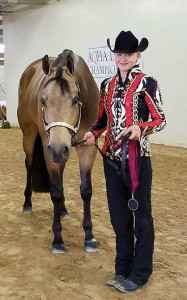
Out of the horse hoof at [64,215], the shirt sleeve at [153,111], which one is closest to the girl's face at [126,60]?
the shirt sleeve at [153,111]

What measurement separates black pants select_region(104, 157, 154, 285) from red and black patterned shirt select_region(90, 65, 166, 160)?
0.15m

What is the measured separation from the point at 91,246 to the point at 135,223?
2.86 feet

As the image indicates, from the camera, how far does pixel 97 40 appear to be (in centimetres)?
1041

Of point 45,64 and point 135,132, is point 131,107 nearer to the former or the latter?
point 135,132

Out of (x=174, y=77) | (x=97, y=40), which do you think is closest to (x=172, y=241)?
(x=174, y=77)

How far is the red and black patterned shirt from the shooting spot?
2361mm

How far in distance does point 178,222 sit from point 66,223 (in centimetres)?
112

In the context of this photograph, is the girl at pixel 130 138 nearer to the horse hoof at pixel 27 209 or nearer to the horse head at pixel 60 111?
the horse head at pixel 60 111

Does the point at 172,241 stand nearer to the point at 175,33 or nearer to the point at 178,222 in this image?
the point at 178,222

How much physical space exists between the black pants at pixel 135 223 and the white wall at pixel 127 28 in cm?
634

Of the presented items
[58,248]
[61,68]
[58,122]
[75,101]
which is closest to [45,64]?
[61,68]

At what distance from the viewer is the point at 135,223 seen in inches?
101

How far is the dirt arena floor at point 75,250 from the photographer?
2.61 meters

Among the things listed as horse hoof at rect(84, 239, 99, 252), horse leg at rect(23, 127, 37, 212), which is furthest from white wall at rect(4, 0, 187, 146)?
horse hoof at rect(84, 239, 99, 252)
